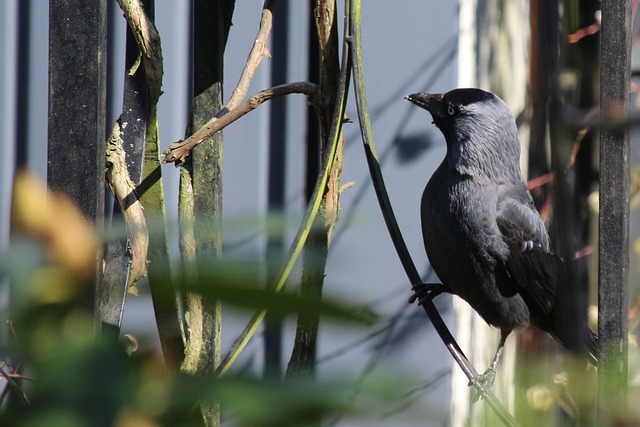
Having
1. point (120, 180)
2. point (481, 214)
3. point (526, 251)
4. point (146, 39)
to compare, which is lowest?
point (526, 251)

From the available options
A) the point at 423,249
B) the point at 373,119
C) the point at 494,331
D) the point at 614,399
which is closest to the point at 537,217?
the point at 423,249

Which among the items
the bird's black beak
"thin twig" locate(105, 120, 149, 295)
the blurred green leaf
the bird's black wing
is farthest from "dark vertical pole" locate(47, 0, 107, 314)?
the bird's black wing

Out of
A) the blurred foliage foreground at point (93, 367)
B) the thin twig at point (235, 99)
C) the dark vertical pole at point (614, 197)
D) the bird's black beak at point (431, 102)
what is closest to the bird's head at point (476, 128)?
the bird's black beak at point (431, 102)

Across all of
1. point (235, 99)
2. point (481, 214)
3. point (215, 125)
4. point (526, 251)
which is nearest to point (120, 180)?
point (215, 125)

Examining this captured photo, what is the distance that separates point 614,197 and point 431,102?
112 cm

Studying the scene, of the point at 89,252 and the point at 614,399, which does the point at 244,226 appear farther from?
the point at 614,399

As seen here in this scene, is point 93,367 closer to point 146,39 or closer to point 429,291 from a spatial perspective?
point 146,39

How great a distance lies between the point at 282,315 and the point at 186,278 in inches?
2.8

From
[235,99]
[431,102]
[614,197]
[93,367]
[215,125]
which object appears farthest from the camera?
[431,102]

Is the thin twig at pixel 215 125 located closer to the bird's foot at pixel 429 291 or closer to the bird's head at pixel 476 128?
the bird's head at pixel 476 128

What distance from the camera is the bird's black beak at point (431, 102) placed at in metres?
2.37

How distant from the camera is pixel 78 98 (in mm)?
1188

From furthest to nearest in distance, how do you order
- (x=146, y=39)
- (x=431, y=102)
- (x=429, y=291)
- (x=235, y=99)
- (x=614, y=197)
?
(x=429, y=291) → (x=431, y=102) → (x=235, y=99) → (x=146, y=39) → (x=614, y=197)

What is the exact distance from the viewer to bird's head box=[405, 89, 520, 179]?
7.97ft
